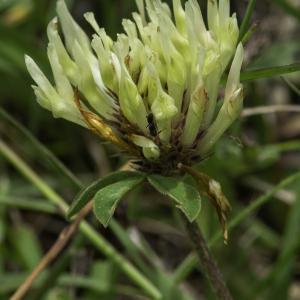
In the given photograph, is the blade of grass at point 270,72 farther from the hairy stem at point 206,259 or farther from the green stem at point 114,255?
the green stem at point 114,255

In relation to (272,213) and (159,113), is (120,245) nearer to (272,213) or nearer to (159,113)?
(272,213)

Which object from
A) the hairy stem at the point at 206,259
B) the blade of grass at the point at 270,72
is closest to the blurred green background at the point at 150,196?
the hairy stem at the point at 206,259

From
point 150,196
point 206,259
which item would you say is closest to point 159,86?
point 206,259

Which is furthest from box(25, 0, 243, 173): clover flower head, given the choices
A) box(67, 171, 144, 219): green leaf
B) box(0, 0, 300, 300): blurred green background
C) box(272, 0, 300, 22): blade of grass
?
box(272, 0, 300, 22): blade of grass

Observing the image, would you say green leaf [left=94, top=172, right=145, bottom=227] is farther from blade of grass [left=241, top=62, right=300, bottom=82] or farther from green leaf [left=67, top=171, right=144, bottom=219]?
blade of grass [left=241, top=62, right=300, bottom=82]

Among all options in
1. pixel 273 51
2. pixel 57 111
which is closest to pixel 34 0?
pixel 273 51

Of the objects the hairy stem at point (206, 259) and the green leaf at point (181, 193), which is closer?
the green leaf at point (181, 193)
